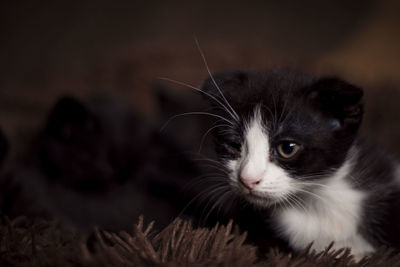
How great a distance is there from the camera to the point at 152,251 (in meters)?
0.72

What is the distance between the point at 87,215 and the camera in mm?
1455

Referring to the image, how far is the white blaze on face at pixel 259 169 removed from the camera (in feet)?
2.86

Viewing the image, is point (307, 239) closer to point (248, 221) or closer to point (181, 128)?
point (248, 221)

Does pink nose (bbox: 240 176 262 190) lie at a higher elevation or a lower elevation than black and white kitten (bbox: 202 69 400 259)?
lower

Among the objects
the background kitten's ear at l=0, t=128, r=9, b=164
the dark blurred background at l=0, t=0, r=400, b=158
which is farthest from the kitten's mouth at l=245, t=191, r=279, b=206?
the dark blurred background at l=0, t=0, r=400, b=158

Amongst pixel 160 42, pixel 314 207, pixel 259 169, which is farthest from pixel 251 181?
pixel 160 42

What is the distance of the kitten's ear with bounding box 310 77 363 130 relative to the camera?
857mm

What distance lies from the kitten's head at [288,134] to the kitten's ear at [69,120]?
0.75 m

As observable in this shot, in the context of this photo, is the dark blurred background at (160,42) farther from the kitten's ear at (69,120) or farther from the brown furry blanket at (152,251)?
the brown furry blanket at (152,251)

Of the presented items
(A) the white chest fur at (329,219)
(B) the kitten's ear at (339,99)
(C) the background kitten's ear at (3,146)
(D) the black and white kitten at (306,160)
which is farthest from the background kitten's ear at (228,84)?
(C) the background kitten's ear at (3,146)

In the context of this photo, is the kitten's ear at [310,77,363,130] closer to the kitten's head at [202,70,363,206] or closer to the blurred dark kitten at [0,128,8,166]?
the kitten's head at [202,70,363,206]

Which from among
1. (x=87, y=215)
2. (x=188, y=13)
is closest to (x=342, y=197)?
(x=87, y=215)

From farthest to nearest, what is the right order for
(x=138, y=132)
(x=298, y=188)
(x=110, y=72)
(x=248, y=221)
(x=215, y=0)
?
(x=215, y=0) → (x=110, y=72) → (x=138, y=132) → (x=248, y=221) → (x=298, y=188)

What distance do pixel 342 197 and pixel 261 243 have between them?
20 cm
